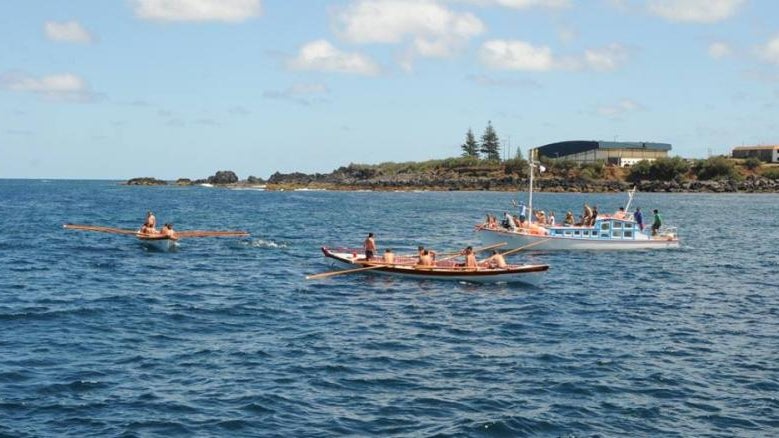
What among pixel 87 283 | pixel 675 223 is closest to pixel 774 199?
pixel 675 223

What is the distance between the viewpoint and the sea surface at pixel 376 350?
67.7ft

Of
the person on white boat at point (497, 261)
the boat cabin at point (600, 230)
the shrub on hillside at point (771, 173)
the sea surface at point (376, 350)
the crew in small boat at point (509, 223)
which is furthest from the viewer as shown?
the shrub on hillside at point (771, 173)

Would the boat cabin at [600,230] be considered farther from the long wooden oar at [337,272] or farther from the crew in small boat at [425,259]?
the long wooden oar at [337,272]

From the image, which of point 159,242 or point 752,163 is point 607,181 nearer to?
point 752,163

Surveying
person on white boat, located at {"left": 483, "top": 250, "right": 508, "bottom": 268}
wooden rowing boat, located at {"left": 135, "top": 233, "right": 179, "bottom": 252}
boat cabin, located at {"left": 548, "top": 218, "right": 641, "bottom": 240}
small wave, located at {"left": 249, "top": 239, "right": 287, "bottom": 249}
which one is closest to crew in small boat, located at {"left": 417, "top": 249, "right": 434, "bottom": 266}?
person on white boat, located at {"left": 483, "top": 250, "right": 508, "bottom": 268}

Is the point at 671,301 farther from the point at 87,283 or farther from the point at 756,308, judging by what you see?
the point at 87,283

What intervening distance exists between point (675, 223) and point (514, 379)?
231 ft

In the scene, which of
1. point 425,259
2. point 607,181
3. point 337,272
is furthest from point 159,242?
point 607,181

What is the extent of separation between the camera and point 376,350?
27391 millimetres

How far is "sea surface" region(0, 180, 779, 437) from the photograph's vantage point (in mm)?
20641

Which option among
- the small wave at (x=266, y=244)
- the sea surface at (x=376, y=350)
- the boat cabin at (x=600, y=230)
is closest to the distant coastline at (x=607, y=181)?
the boat cabin at (x=600, y=230)

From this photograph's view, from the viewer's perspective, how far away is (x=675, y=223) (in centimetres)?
8894

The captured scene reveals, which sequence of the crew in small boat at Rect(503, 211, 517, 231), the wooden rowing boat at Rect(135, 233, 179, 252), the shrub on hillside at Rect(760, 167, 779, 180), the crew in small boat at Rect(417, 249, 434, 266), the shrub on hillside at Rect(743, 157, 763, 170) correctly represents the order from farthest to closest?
1. the shrub on hillside at Rect(743, 157, 763, 170)
2. the shrub on hillside at Rect(760, 167, 779, 180)
3. the crew in small boat at Rect(503, 211, 517, 231)
4. the wooden rowing boat at Rect(135, 233, 179, 252)
5. the crew in small boat at Rect(417, 249, 434, 266)

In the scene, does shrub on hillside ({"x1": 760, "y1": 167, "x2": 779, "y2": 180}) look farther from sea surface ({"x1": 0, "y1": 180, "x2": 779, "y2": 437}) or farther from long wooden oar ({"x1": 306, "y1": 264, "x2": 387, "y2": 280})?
long wooden oar ({"x1": 306, "y1": 264, "x2": 387, "y2": 280})
